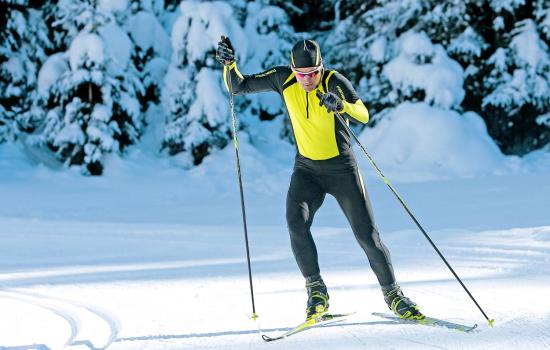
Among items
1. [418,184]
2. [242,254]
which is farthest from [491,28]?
[242,254]

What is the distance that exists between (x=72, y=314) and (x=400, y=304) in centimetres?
223

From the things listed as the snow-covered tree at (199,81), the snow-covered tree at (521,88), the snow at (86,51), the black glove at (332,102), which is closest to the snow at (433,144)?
the snow-covered tree at (521,88)

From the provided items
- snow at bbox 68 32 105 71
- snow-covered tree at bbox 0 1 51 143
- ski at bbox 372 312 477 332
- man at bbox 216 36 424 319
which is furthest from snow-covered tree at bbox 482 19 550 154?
ski at bbox 372 312 477 332

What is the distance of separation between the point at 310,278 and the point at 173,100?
1206cm

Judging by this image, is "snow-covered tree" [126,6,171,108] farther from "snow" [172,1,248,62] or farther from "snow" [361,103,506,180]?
"snow" [361,103,506,180]

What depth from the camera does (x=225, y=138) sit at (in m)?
16.1

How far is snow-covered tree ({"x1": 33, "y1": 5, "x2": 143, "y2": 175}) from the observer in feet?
48.1

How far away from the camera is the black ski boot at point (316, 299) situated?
445 centimetres

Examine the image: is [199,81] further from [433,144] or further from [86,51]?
[433,144]

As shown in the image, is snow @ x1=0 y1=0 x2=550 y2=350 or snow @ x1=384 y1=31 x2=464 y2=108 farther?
snow @ x1=384 y1=31 x2=464 y2=108

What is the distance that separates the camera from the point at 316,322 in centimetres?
440

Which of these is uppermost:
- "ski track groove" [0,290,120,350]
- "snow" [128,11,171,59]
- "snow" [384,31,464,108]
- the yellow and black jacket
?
"snow" [128,11,171,59]

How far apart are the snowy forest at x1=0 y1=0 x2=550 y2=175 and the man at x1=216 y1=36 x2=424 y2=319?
10783mm

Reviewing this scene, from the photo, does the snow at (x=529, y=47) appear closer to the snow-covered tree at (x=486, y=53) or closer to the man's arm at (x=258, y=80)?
the snow-covered tree at (x=486, y=53)
